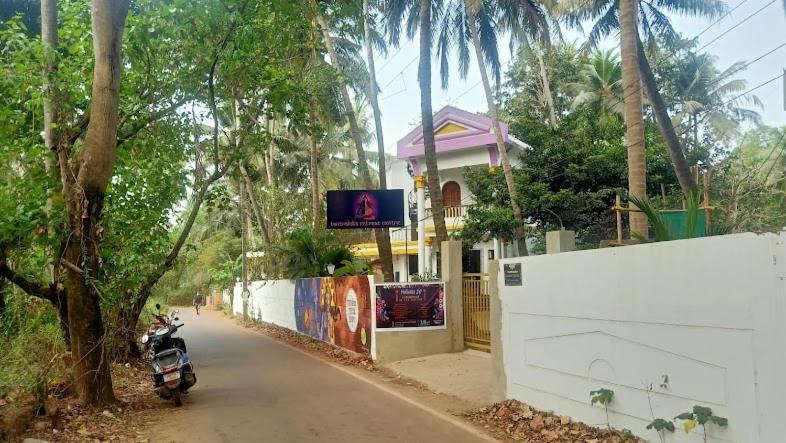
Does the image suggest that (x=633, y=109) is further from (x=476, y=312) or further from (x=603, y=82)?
(x=603, y=82)

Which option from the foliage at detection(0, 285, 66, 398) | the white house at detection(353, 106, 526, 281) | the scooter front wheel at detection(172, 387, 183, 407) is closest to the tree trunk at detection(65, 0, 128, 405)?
the foliage at detection(0, 285, 66, 398)

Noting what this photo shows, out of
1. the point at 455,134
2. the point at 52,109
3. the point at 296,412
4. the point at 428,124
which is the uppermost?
the point at 455,134

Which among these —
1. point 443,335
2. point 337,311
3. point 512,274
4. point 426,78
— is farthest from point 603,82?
point 512,274

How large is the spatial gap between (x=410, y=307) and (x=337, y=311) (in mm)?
4155

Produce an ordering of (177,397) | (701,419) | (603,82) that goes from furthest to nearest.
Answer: (603,82) → (177,397) → (701,419)

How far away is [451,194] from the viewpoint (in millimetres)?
25984

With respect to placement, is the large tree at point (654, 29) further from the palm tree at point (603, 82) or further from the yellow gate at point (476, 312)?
the palm tree at point (603, 82)

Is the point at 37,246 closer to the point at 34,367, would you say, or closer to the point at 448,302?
the point at 34,367

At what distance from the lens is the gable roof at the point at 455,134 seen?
75.8ft

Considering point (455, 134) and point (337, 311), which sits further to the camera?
point (455, 134)

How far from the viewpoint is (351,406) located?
935cm

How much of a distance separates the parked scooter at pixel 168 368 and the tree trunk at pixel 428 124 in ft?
27.4

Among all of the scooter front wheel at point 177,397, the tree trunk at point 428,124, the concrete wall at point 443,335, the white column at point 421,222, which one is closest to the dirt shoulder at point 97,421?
the scooter front wheel at point 177,397

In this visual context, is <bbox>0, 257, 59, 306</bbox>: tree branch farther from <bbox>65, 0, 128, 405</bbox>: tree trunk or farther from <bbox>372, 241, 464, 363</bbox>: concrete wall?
<bbox>372, 241, 464, 363</bbox>: concrete wall
